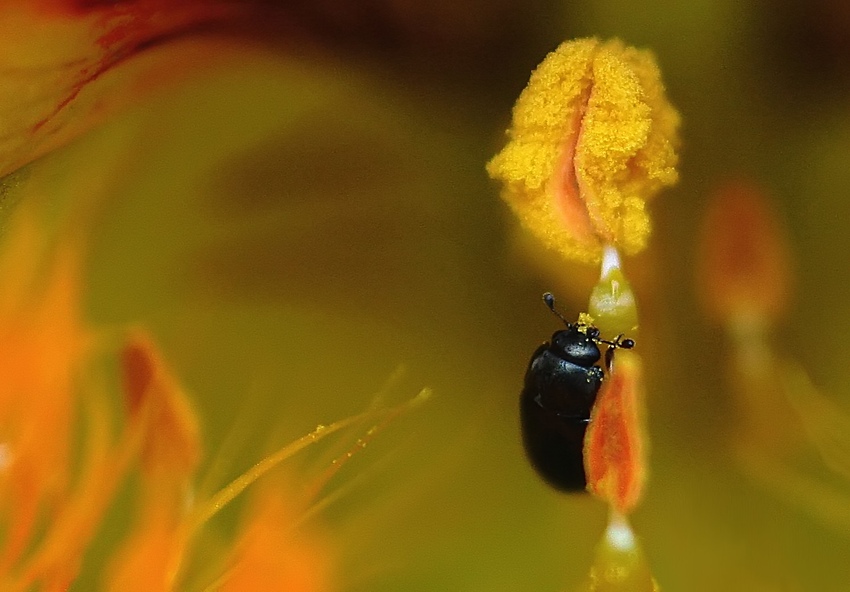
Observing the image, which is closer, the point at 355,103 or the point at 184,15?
the point at 184,15

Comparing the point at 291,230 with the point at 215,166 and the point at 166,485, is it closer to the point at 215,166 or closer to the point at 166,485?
the point at 215,166

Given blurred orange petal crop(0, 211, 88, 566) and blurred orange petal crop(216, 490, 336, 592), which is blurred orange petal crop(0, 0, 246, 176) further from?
blurred orange petal crop(216, 490, 336, 592)

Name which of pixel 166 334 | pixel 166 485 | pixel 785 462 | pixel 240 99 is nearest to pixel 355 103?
pixel 240 99

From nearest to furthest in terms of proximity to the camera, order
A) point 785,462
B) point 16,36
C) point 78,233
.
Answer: point 16,36
point 78,233
point 785,462

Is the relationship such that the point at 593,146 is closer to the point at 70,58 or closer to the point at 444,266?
the point at 444,266

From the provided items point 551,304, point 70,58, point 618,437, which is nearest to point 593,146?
A: point 551,304

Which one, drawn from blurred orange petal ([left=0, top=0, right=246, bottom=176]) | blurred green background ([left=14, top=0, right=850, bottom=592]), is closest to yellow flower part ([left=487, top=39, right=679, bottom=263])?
blurred green background ([left=14, top=0, right=850, bottom=592])

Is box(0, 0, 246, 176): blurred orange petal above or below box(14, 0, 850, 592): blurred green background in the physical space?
above

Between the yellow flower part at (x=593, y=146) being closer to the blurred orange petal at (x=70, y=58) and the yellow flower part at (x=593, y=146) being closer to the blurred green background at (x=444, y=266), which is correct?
the blurred green background at (x=444, y=266)
